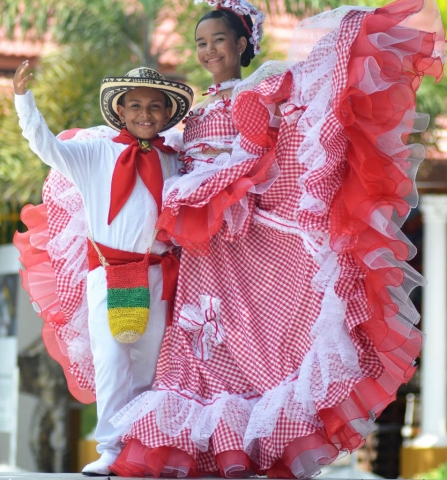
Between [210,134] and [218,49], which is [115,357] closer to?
[210,134]

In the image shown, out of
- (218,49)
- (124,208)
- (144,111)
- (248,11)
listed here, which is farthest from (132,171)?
(248,11)

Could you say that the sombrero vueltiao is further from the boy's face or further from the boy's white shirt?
the boy's white shirt

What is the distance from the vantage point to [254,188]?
463 cm

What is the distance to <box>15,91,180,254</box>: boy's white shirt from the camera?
15.8ft

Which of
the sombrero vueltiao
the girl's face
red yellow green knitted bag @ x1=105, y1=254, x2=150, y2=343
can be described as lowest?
red yellow green knitted bag @ x1=105, y1=254, x2=150, y2=343

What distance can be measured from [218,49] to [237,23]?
0.18 metres

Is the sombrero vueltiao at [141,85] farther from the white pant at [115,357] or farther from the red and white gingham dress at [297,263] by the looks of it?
the white pant at [115,357]

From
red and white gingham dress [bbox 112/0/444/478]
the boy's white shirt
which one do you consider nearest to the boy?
the boy's white shirt

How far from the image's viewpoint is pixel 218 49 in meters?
5.04

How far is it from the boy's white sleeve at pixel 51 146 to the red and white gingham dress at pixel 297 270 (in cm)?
43

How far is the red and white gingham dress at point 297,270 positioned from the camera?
4.35 metres

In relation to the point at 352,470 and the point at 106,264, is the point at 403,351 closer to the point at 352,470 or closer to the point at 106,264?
the point at 106,264

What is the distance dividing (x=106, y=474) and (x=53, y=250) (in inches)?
45.8

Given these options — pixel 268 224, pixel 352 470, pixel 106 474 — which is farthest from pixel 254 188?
pixel 352 470
